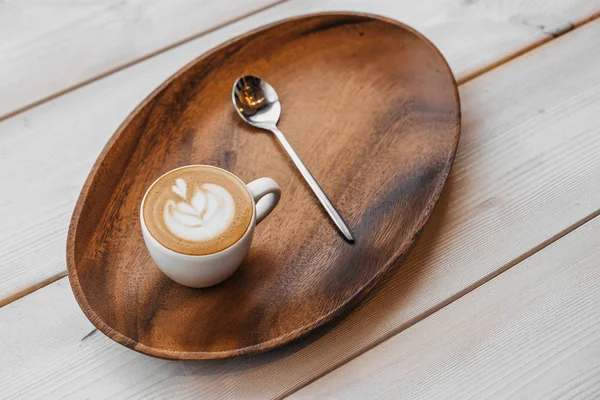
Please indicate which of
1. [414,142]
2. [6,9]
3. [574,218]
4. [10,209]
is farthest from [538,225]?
[6,9]

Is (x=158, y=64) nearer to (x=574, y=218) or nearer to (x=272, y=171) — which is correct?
(x=272, y=171)

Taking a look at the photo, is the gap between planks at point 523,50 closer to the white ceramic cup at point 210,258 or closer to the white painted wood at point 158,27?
the white painted wood at point 158,27

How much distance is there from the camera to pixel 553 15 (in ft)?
3.21

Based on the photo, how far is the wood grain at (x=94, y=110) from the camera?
742 mm

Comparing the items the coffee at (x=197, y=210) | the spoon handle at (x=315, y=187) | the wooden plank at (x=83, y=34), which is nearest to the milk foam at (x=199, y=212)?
the coffee at (x=197, y=210)

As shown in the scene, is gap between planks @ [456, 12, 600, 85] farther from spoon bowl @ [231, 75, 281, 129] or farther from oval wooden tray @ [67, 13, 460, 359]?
spoon bowl @ [231, 75, 281, 129]

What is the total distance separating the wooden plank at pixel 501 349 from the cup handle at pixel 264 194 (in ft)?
0.52

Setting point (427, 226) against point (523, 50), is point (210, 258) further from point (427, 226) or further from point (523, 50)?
point (523, 50)

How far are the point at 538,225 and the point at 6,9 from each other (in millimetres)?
745

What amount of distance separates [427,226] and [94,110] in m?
0.42

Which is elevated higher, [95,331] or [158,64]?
[158,64]

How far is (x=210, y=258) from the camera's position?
2.00ft

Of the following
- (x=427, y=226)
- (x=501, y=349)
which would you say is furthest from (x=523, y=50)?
(x=501, y=349)

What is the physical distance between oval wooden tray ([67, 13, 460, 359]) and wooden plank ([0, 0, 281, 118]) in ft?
0.49
